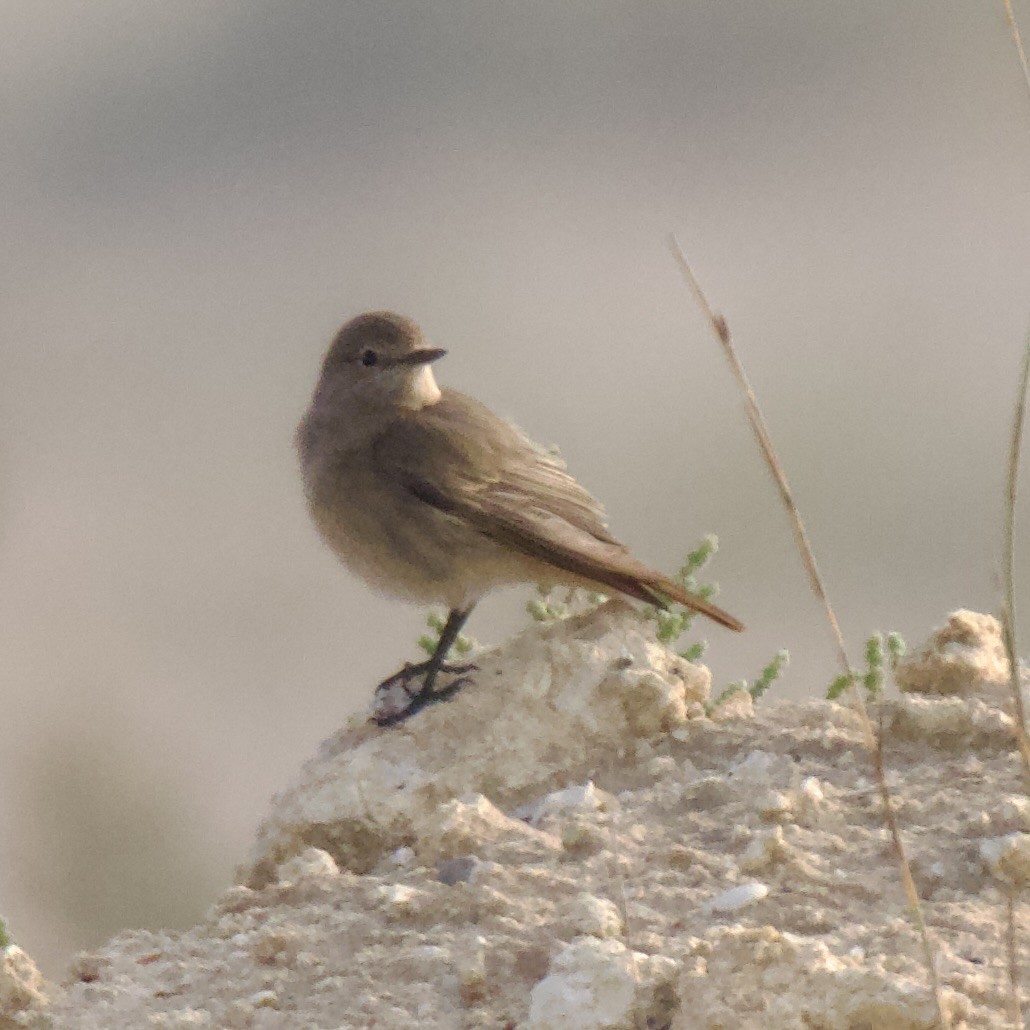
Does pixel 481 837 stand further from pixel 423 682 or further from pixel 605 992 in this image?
pixel 423 682

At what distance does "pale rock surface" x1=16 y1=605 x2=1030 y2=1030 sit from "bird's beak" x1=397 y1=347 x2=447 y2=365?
1570 millimetres

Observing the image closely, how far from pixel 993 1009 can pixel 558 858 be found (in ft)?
3.48

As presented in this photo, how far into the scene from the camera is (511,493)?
5.50 metres

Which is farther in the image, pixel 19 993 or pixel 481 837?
pixel 481 837

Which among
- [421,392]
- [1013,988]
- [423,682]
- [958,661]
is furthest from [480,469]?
[1013,988]

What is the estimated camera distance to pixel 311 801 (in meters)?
4.20

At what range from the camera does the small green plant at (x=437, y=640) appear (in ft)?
17.9

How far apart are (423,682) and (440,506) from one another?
63cm

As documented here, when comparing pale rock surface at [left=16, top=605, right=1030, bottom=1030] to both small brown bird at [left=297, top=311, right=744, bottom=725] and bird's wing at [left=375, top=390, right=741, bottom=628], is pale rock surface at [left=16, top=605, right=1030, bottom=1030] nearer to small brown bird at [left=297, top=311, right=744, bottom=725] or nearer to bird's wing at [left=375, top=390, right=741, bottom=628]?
bird's wing at [left=375, top=390, right=741, bottom=628]

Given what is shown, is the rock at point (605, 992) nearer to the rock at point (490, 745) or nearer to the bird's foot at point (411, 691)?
the rock at point (490, 745)

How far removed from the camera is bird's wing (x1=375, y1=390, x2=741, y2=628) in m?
5.05

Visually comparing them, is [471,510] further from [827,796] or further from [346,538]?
[827,796]

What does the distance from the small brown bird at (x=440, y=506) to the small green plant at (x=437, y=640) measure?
0.15 feet

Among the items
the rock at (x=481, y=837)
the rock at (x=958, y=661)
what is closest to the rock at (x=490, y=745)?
the rock at (x=481, y=837)
